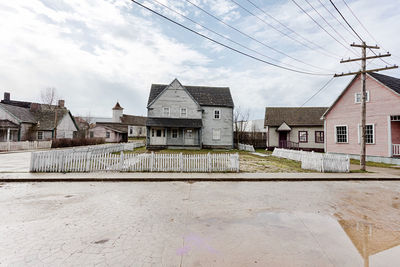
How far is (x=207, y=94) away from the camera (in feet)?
102

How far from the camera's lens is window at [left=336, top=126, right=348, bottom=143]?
19.4m

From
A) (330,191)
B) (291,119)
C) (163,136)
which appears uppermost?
(291,119)

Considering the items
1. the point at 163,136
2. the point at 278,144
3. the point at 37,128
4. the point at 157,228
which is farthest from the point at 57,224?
the point at 37,128

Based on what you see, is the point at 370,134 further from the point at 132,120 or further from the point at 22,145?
the point at 132,120

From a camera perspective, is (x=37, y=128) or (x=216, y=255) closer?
(x=216, y=255)

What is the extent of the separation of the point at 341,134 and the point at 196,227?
836 inches

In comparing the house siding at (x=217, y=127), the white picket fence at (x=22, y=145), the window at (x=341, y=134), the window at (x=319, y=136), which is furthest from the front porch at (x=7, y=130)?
the window at (x=319, y=136)

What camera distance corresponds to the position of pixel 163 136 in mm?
27219

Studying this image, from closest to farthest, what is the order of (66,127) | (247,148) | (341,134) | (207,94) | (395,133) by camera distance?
(395,133) < (341,134) < (247,148) < (207,94) < (66,127)

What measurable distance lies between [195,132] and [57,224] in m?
23.4

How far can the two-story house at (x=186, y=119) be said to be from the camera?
26859 mm

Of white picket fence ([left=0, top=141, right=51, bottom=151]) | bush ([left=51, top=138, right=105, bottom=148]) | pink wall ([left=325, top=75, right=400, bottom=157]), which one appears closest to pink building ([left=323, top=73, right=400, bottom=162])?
pink wall ([left=325, top=75, right=400, bottom=157])

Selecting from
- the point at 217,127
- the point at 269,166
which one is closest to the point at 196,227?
the point at 269,166

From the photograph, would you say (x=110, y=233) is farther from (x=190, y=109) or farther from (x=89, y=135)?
(x=89, y=135)
